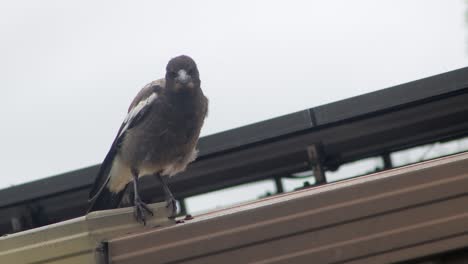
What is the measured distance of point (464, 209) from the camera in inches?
113

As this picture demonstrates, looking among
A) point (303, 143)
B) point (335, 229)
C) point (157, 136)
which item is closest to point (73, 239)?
point (335, 229)

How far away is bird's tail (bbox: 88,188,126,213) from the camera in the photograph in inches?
232

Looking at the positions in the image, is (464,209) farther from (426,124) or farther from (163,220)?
(426,124)

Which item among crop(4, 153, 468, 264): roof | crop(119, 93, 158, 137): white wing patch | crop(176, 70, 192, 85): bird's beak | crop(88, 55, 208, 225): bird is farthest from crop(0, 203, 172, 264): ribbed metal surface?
crop(176, 70, 192, 85): bird's beak

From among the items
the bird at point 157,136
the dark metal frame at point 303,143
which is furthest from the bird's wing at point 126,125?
the dark metal frame at point 303,143

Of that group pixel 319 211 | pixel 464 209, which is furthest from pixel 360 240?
pixel 464 209

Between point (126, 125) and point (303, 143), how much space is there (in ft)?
4.24

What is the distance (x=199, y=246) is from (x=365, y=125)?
10.4ft

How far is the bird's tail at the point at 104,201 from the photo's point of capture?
5.90m

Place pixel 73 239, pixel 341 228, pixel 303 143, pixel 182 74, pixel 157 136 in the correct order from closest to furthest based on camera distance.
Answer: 1. pixel 341 228
2. pixel 73 239
3. pixel 157 136
4. pixel 182 74
5. pixel 303 143

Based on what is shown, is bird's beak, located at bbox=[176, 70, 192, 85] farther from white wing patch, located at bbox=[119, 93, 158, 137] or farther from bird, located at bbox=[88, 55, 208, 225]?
white wing patch, located at bbox=[119, 93, 158, 137]

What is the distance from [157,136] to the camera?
5676mm

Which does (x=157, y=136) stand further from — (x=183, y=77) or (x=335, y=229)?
(x=335, y=229)

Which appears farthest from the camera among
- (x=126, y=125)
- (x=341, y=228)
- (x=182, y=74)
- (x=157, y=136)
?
(x=182, y=74)
